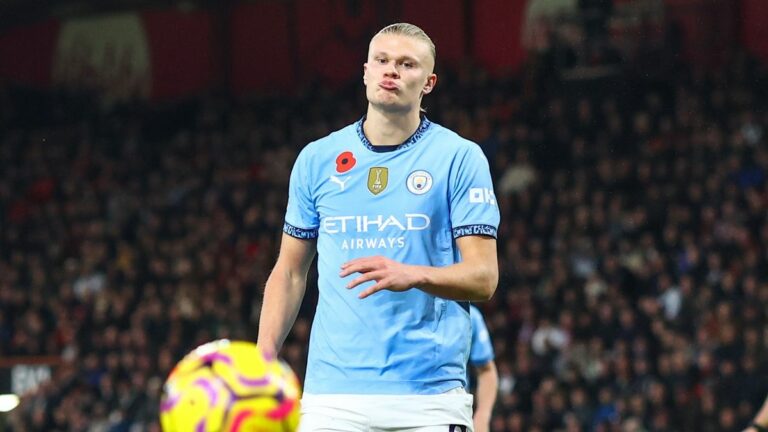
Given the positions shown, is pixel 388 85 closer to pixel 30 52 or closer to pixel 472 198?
pixel 472 198

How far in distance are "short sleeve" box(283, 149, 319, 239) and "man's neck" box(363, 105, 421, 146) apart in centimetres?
28

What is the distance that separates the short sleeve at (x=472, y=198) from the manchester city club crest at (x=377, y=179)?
0.25 m

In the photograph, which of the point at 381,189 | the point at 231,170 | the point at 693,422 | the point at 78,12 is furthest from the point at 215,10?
the point at 381,189

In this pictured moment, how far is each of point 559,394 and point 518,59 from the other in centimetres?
1036

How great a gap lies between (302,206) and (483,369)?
377 cm

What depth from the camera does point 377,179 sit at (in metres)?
5.20

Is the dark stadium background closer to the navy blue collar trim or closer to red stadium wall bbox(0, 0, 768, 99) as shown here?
red stadium wall bbox(0, 0, 768, 99)

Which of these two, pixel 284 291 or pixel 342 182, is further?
pixel 284 291

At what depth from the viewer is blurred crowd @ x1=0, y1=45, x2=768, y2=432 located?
1497cm

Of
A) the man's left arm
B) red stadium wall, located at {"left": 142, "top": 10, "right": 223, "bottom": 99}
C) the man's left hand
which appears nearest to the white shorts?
the man's left arm

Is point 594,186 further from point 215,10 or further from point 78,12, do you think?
point 78,12

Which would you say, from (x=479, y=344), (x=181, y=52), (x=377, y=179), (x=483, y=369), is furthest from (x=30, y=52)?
(x=377, y=179)

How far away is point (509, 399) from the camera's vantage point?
15.2m

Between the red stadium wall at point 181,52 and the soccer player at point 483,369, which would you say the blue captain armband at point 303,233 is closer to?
the soccer player at point 483,369
